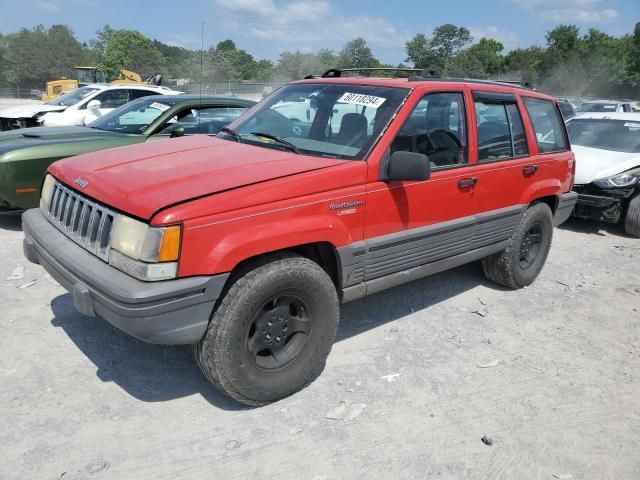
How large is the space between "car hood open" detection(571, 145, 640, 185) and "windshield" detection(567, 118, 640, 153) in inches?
14.1

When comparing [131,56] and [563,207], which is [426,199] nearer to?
[563,207]

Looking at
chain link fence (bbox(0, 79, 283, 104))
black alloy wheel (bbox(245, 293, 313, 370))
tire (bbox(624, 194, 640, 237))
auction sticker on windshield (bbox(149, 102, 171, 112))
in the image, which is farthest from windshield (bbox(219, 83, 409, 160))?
chain link fence (bbox(0, 79, 283, 104))

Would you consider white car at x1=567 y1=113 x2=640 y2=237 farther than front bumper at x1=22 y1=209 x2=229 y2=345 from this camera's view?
Yes

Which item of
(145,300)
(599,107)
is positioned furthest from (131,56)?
(145,300)

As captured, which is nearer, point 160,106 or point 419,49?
point 160,106

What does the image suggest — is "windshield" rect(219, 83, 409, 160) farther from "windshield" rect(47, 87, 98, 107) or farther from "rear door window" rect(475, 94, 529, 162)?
"windshield" rect(47, 87, 98, 107)

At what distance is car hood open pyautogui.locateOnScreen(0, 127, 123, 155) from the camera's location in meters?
5.69

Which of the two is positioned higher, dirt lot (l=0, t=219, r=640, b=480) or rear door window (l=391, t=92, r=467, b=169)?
rear door window (l=391, t=92, r=467, b=169)

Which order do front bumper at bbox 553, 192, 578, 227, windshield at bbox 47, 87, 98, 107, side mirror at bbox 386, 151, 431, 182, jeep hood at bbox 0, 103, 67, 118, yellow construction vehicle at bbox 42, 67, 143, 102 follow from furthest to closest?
yellow construction vehicle at bbox 42, 67, 143, 102
windshield at bbox 47, 87, 98, 107
jeep hood at bbox 0, 103, 67, 118
front bumper at bbox 553, 192, 578, 227
side mirror at bbox 386, 151, 431, 182

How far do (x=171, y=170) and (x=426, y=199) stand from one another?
1721mm

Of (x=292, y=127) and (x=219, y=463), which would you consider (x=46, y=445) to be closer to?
(x=219, y=463)

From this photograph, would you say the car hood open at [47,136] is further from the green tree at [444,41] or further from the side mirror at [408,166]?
the green tree at [444,41]

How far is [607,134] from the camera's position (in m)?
8.34

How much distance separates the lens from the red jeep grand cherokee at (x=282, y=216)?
258 centimetres
